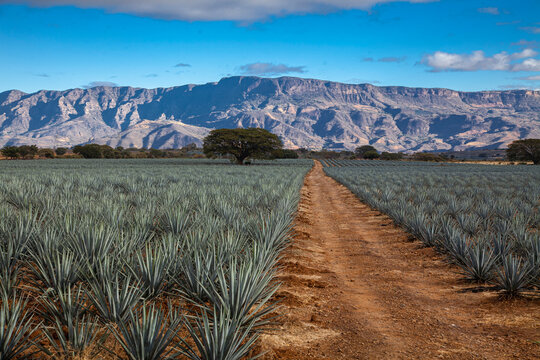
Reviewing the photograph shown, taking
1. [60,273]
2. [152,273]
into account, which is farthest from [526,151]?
[60,273]

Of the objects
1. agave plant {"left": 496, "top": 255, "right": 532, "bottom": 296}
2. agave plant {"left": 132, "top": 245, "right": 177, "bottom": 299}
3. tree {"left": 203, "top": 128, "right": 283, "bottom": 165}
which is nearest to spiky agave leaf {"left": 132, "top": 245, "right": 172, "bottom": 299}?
agave plant {"left": 132, "top": 245, "right": 177, "bottom": 299}

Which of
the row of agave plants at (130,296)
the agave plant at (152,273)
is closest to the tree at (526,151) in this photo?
the row of agave plants at (130,296)

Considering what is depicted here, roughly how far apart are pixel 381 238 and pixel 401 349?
17.3 ft

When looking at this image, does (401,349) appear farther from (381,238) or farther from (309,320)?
(381,238)

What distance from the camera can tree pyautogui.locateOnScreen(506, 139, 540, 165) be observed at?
244ft

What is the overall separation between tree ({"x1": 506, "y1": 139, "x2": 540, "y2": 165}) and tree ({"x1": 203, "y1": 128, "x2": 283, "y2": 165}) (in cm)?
5699

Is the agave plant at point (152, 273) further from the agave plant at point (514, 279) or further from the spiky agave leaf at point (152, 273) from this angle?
the agave plant at point (514, 279)

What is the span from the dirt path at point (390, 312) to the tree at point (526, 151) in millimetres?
84946

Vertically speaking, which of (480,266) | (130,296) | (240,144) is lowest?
(480,266)

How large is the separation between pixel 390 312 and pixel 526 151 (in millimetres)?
90269

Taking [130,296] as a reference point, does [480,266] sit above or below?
below

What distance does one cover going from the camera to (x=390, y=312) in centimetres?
402

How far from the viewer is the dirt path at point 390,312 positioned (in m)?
3.18

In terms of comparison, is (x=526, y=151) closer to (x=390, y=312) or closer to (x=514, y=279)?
(x=514, y=279)
